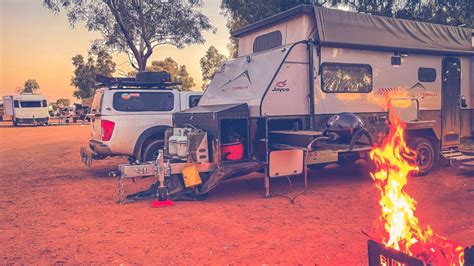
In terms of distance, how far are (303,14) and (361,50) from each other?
1631 millimetres

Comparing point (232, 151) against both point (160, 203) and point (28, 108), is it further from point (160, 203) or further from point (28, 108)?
point (28, 108)

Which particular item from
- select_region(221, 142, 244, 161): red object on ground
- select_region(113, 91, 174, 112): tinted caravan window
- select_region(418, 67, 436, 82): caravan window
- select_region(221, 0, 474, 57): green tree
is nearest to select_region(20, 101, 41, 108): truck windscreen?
select_region(221, 0, 474, 57): green tree

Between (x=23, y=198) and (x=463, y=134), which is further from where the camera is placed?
(x=463, y=134)

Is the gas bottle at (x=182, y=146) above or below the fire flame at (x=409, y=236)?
above

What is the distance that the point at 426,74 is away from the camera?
9539 mm

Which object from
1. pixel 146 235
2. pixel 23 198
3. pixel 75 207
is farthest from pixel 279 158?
pixel 23 198

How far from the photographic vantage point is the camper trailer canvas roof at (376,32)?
809 cm

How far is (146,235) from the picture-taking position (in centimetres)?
550

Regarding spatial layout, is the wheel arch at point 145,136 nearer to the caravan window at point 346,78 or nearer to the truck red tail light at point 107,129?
the truck red tail light at point 107,129

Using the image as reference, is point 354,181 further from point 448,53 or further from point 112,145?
point 112,145

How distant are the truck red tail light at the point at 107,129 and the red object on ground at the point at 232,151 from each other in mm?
Answer: 3370

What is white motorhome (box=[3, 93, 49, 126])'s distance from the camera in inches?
1437

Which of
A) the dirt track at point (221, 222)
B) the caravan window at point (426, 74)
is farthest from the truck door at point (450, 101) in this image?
the dirt track at point (221, 222)

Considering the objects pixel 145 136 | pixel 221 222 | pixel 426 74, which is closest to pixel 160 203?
pixel 221 222
